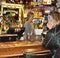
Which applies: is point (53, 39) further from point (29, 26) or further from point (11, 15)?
point (11, 15)

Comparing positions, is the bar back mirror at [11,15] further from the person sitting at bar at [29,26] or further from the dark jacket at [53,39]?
the dark jacket at [53,39]

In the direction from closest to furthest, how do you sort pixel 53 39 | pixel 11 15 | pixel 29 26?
pixel 53 39
pixel 29 26
pixel 11 15

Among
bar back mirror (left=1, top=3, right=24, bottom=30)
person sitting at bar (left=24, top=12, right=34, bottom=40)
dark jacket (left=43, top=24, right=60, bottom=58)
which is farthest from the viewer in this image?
bar back mirror (left=1, top=3, right=24, bottom=30)

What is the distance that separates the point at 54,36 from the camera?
2.50 meters

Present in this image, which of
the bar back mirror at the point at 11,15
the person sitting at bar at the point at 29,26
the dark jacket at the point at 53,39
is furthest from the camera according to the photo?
the bar back mirror at the point at 11,15

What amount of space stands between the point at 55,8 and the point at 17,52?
108 inches

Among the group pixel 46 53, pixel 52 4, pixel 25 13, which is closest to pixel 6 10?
pixel 25 13

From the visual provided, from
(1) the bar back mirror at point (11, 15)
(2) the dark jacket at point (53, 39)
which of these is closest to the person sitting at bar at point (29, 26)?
(1) the bar back mirror at point (11, 15)

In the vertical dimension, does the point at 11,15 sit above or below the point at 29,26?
above

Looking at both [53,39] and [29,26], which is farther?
[29,26]

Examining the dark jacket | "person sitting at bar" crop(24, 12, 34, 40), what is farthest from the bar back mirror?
the dark jacket

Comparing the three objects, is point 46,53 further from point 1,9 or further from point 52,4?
point 52,4

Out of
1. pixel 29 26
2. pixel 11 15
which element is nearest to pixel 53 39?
pixel 29 26

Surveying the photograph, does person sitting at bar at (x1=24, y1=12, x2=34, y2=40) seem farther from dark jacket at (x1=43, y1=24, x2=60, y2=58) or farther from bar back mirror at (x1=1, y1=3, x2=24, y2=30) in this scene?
dark jacket at (x1=43, y1=24, x2=60, y2=58)
